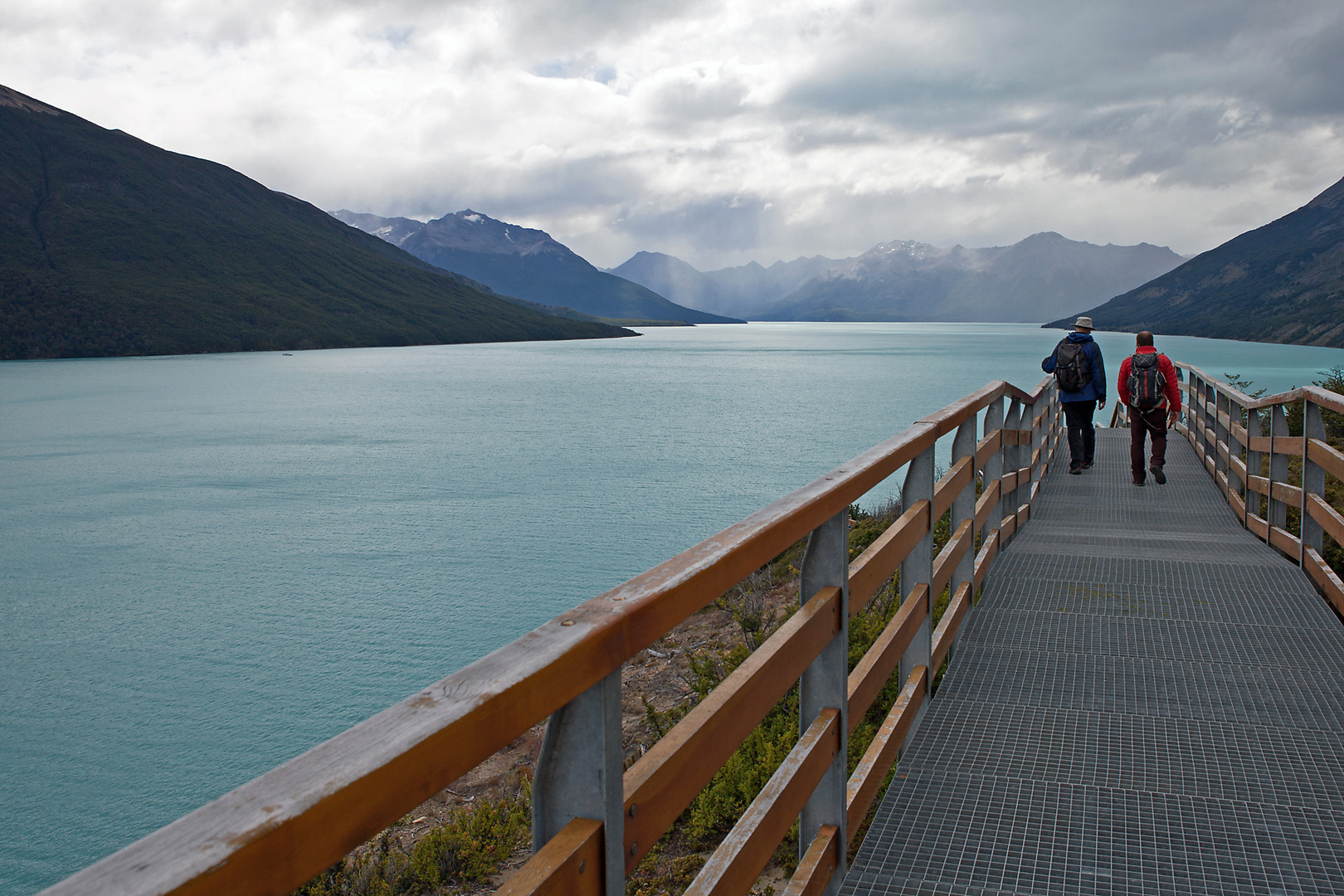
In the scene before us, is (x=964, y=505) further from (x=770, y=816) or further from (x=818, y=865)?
(x=770, y=816)

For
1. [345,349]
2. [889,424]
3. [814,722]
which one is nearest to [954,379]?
[889,424]

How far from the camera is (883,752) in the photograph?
3.44 m

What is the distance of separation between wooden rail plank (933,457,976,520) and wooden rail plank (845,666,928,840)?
28.6 inches

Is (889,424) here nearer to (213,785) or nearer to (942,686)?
(213,785)

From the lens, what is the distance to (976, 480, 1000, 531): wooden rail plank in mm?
5500

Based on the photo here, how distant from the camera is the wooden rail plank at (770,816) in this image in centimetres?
206

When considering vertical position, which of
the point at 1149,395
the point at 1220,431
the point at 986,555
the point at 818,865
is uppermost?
the point at 1149,395

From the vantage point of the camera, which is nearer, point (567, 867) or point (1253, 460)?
point (567, 867)

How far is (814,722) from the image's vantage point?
2719 millimetres

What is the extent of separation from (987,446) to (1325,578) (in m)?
2.24

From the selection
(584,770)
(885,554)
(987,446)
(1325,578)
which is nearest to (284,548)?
(987,446)

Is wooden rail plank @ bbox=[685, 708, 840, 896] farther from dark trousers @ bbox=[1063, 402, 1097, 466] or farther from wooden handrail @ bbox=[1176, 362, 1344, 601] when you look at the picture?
dark trousers @ bbox=[1063, 402, 1097, 466]

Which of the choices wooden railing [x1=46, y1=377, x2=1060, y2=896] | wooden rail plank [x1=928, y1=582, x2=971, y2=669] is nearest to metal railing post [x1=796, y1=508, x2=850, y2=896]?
wooden railing [x1=46, y1=377, x2=1060, y2=896]

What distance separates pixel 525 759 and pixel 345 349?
5907 inches
